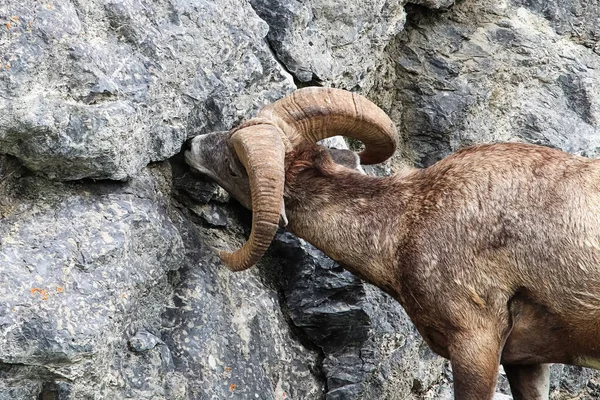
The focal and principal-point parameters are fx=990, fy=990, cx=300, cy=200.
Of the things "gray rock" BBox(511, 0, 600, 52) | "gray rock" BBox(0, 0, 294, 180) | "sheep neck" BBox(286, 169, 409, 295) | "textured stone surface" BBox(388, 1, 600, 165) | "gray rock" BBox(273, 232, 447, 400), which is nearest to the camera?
"gray rock" BBox(0, 0, 294, 180)

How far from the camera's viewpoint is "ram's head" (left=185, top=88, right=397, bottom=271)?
7164mm

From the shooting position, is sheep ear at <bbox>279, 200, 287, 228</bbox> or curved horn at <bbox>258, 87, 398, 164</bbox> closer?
sheep ear at <bbox>279, 200, 287, 228</bbox>

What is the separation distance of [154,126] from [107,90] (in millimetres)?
645

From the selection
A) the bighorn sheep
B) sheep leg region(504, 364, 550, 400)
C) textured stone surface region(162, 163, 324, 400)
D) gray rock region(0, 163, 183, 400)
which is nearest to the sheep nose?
textured stone surface region(162, 163, 324, 400)

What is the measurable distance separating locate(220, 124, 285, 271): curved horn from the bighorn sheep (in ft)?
0.03

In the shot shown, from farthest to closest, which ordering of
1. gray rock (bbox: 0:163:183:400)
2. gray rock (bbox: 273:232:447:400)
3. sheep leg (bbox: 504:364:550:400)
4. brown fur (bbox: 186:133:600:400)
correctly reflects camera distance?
1. gray rock (bbox: 273:232:447:400)
2. sheep leg (bbox: 504:364:550:400)
3. brown fur (bbox: 186:133:600:400)
4. gray rock (bbox: 0:163:183:400)

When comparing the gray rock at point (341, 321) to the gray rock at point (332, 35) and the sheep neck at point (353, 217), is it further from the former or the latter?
the gray rock at point (332, 35)

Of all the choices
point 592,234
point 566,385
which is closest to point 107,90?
point 592,234

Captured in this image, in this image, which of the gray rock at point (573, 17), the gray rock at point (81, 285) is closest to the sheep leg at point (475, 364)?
the gray rock at point (81, 285)

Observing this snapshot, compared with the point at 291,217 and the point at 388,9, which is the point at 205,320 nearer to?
the point at 291,217

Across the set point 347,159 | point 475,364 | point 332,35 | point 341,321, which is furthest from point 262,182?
point 332,35

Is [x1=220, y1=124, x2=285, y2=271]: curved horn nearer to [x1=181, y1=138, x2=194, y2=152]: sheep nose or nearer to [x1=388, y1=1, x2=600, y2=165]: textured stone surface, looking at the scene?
[x1=181, y1=138, x2=194, y2=152]: sheep nose

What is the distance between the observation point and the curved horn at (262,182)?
7.12 metres

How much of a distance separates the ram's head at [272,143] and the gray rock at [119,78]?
45 cm
